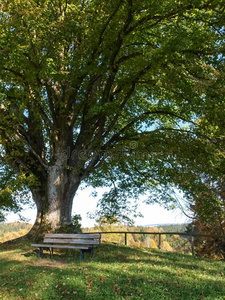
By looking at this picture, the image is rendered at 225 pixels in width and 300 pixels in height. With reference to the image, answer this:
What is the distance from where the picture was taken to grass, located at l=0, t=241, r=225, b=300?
591 centimetres

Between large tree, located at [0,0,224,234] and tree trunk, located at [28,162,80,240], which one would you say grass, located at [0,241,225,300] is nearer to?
tree trunk, located at [28,162,80,240]

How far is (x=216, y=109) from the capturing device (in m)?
9.50

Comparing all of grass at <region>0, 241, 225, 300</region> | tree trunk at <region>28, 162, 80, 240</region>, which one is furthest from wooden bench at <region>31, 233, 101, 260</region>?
tree trunk at <region>28, 162, 80, 240</region>

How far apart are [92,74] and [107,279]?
7887 millimetres

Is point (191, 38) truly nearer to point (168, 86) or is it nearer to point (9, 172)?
point (168, 86)

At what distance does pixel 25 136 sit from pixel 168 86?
6.78 metres

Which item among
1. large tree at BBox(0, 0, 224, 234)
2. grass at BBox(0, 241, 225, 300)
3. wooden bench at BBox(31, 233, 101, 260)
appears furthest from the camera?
large tree at BBox(0, 0, 224, 234)

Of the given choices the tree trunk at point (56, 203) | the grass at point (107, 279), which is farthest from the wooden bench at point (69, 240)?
the tree trunk at point (56, 203)

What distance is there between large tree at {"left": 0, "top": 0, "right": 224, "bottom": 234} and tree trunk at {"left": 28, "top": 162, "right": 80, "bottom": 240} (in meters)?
0.04

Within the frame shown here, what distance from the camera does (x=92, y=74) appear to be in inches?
452

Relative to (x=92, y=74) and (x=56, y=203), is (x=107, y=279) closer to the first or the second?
(x=56, y=203)

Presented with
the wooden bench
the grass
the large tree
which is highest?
the large tree

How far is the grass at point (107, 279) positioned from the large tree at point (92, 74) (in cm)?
321

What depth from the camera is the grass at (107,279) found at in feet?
19.4
